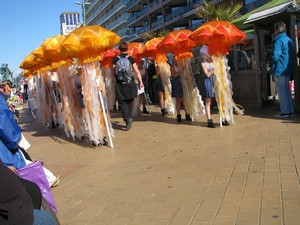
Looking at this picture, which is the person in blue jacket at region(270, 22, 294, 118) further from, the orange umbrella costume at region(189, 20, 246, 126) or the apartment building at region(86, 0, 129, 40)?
the apartment building at region(86, 0, 129, 40)

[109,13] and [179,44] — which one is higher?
[109,13]

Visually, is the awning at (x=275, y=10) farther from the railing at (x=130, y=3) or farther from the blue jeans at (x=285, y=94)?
the railing at (x=130, y=3)

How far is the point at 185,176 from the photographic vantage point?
4.26 meters

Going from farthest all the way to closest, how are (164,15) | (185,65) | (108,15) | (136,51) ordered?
1. (108,15)
2. (164,15)
3. (136,51)
4. (185,65)

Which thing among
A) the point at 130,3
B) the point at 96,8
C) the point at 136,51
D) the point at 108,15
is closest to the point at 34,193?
the point at 136,51

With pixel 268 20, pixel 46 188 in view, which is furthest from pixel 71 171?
pixel 268 20

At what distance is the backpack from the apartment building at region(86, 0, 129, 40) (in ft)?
210

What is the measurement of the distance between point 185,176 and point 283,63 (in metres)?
4.50

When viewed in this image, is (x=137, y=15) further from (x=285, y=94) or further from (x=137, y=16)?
(x=285, y=94)

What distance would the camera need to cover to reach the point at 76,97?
740cm

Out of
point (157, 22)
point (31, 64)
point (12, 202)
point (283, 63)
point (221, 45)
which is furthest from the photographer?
point (157, 22)

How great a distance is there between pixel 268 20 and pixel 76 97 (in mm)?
5418

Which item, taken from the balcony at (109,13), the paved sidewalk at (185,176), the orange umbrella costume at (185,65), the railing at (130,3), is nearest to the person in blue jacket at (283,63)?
the paved sidewalk at (185,176)

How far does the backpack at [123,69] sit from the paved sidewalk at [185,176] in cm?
142
